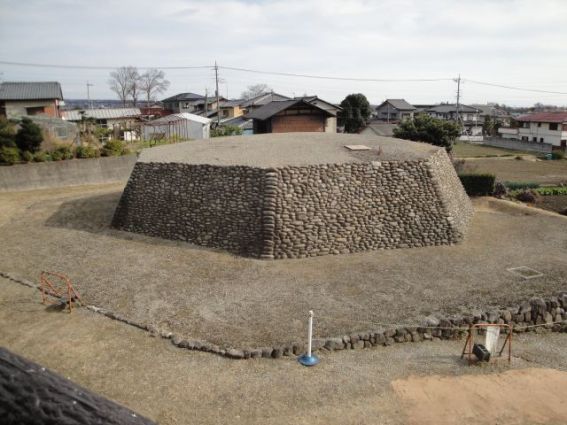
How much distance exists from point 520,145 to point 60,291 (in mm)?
55795

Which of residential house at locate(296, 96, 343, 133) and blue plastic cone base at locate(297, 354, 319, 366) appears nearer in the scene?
blue plastic cone base at locate(297, 354, 319, 366)

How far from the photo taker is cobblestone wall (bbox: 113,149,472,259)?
14188 mm

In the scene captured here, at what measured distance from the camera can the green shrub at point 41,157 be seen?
23.3 metres

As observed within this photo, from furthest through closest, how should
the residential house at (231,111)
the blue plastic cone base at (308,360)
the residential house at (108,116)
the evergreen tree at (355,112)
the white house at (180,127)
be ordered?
1. the residential house at (231,111)
2. the evergreen tree at (355,112)
3. the residential house at (108,116)
4. the white house at (180,127)
5. the blue plastic cone base at (308,360)

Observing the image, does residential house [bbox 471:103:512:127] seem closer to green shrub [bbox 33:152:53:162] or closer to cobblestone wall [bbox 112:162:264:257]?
cobblestone wall [bbox 112:162:264:257]

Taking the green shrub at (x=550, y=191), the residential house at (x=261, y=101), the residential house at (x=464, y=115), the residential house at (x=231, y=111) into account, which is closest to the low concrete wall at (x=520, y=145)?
the residential house at (x=464, y=115)

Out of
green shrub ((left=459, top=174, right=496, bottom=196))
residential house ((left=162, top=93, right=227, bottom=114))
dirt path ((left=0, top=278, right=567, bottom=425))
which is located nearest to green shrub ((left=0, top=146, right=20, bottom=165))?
dirt path ((left=0, top=278, right=567, bottom=425))

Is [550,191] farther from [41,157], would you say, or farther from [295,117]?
[41,157]

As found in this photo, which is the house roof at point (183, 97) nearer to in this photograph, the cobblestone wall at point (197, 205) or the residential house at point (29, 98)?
the residential house at point (29, 98)

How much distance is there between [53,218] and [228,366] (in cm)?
1375

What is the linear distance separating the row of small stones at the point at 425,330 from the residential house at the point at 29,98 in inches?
1099

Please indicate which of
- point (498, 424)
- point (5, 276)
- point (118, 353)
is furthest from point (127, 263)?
point (498, 424)

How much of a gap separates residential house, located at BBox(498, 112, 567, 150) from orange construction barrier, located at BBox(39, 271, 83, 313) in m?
54.4

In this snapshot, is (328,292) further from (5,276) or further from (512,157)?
(512,157)
